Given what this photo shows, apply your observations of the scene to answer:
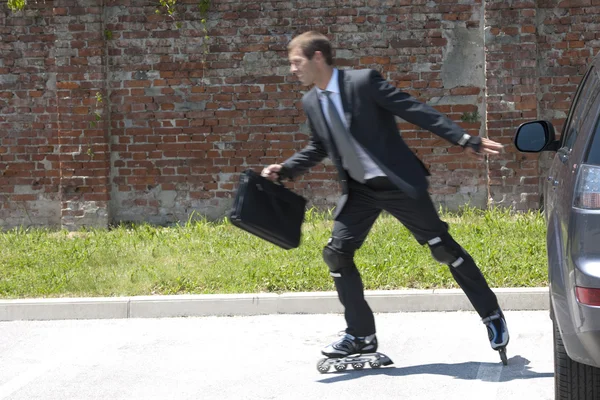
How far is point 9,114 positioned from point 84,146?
1105 millimetres

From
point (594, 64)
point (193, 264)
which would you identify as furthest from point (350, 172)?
point (193, 264)

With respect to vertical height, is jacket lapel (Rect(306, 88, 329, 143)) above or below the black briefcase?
above

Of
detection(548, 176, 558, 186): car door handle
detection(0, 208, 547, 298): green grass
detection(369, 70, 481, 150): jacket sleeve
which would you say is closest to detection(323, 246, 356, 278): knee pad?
detection(369, 70, 481, 150): jacket sleeve

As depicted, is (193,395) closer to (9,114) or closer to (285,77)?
(285,77)

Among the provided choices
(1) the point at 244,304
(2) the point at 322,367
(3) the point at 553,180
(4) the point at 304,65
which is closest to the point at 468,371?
(2) the point at 322,367

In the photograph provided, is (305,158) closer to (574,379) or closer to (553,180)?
(553,180)

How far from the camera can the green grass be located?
8273mm

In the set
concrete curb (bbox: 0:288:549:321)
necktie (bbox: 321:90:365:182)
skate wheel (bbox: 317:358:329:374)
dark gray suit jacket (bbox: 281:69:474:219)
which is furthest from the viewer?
concrete curb (bbox: 0:288:549:321)

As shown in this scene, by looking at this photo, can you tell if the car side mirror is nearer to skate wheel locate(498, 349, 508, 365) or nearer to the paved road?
skate wheel locate(498, 349, 508, 365)

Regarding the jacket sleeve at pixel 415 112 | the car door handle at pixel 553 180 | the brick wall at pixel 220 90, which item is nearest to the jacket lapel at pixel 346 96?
the jacket sleeve at pixel 415 112

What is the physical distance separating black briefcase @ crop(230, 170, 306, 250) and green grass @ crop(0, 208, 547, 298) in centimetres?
215

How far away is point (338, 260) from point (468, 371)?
1.05 metres

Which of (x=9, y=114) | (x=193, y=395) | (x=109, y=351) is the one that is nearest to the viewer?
(x=193, y=395)

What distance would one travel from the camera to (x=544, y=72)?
11.1 metres
